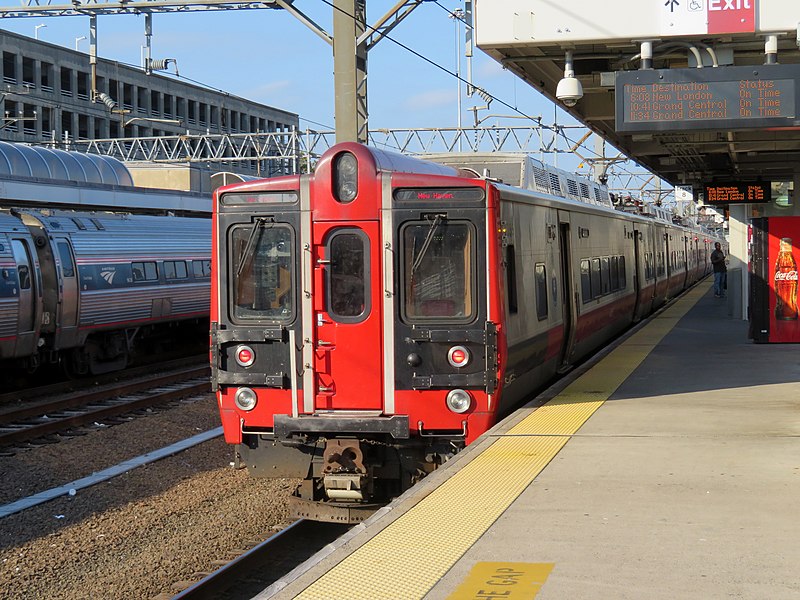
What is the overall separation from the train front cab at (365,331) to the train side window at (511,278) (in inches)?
24.0

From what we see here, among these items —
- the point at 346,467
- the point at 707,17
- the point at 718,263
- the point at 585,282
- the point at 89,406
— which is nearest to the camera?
the point at 346,467

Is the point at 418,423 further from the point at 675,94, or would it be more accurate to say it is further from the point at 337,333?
the point at 675,94

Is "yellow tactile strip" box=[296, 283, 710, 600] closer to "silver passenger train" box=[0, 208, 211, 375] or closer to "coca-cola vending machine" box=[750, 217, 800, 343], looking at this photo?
"coca-cola vending machine" box=[750, 217, 800, 343]

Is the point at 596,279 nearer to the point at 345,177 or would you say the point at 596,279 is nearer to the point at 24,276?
the point at 345,177

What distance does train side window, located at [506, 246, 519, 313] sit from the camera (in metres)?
9.39

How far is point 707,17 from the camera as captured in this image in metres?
11.5

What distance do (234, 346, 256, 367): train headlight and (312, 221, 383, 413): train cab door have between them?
0.57m

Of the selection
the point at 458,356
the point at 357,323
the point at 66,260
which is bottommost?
the point at 458,356

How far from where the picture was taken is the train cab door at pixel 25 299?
17078 mm

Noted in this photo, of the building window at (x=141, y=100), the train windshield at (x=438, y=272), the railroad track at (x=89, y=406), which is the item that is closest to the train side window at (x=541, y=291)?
the train windshield at (x=438, y=272)

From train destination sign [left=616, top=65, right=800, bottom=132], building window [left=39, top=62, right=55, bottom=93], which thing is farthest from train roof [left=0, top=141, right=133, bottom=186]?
building window [left=39, top=62, right=55, bottom=93]

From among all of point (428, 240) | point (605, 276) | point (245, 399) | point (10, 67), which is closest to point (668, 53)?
point (605, 276)

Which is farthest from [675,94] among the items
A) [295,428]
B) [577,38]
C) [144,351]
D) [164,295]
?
[144,351]

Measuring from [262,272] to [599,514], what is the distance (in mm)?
3882
